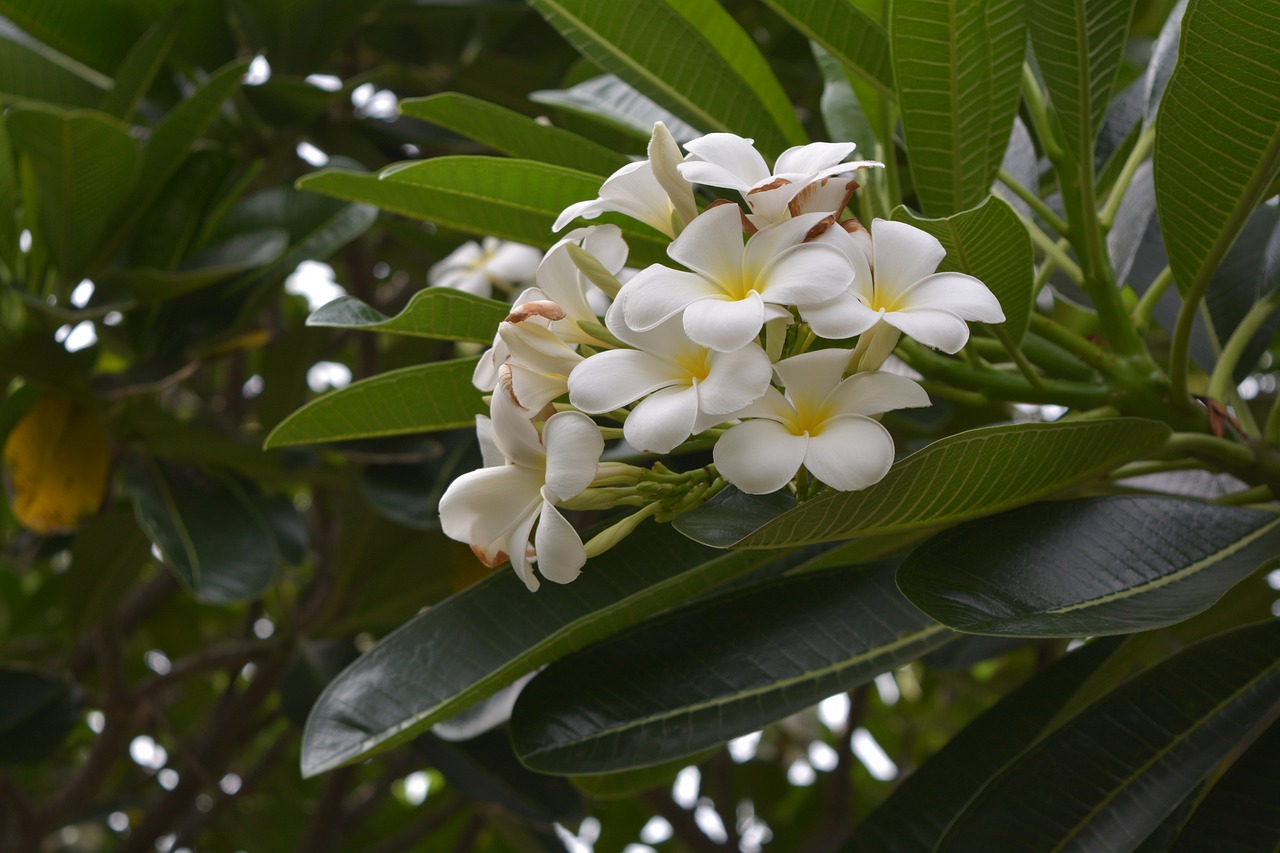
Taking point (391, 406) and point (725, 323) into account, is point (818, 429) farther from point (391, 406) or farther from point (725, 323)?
point (391, 406)

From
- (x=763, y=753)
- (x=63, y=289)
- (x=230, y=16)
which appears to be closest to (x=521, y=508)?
(x=63, y=289)

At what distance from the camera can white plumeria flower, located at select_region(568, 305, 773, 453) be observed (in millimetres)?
579

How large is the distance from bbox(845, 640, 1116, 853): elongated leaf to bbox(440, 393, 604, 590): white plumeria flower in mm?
430

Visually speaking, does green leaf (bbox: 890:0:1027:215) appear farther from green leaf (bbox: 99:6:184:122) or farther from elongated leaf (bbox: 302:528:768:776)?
green leaf (bbox: 99:6:184:122)

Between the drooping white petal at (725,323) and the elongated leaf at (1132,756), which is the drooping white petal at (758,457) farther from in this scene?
the elongated leaf at (1132,756)

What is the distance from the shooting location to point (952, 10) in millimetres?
759

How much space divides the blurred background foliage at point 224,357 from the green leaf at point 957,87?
38cm

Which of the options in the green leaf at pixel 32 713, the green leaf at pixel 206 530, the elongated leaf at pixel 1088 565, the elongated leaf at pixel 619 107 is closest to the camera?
the elongated leaf at pixel 1088 565

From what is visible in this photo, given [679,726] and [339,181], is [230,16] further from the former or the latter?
[679,726]

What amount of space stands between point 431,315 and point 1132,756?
24.1 inches

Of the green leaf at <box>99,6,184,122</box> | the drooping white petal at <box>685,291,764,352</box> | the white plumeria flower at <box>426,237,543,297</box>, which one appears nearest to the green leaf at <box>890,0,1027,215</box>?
the drooping white petal at <box>685,291,764,352</box>

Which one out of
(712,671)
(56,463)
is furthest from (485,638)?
(56,463)

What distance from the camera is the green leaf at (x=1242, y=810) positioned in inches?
31.7

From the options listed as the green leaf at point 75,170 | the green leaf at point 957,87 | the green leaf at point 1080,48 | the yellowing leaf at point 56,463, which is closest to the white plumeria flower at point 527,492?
the green leaf at point 957,87
